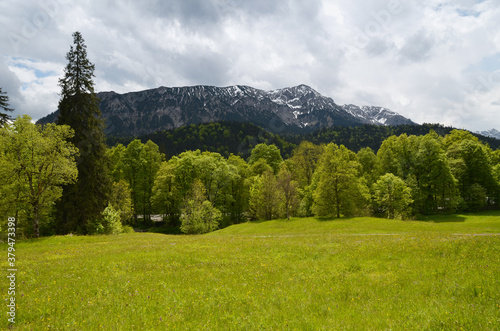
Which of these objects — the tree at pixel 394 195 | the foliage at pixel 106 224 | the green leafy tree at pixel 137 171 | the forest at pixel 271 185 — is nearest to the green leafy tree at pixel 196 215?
the forest at pixel 271 185

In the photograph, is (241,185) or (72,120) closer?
(72,120)

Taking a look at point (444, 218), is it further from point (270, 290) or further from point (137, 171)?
point (137, 171)

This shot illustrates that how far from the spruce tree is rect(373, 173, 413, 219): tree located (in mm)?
53024

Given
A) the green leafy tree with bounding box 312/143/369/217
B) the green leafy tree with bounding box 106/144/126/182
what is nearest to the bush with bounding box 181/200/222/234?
the green leafy tree with bounding box 312/143/369/217

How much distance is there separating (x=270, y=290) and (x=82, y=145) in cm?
3743

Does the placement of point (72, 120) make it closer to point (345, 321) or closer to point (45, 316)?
point (45, 316)

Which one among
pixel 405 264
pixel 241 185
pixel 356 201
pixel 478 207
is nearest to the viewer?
pixel 405 264

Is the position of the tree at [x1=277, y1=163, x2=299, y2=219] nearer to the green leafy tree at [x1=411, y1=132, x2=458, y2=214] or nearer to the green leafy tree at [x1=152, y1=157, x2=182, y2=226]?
the green leafy tree at [x1=152, y1=157, x2=182, y2=226]

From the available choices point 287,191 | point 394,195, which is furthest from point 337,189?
point 394,195

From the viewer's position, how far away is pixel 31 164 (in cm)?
2667

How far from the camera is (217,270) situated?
13766mm

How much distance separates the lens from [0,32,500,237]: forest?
91.1 feet

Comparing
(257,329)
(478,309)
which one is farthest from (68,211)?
(478,309)

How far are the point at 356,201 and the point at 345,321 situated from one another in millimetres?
45706
